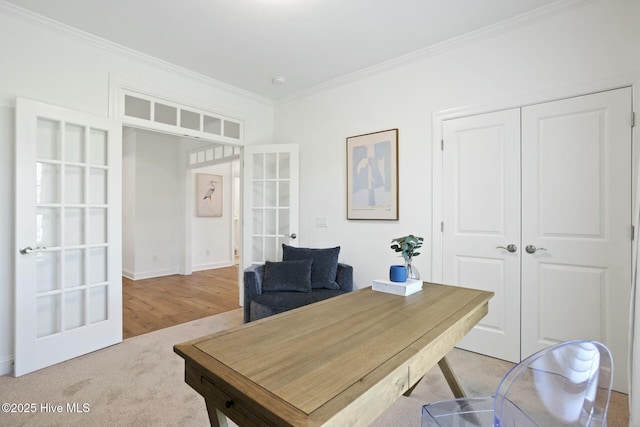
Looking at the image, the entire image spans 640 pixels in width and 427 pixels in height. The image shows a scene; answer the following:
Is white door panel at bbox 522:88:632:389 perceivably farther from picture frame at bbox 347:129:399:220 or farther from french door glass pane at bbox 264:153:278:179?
french door glass pane at bbox 264:153:278:179

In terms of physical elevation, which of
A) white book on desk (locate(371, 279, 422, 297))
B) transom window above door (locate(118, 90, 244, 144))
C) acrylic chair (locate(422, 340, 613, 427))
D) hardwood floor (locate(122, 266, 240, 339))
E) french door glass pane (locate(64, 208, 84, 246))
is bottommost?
hardwood floor (locate(122, 266, 240, 339))

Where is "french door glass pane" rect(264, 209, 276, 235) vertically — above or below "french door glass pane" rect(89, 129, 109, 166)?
below

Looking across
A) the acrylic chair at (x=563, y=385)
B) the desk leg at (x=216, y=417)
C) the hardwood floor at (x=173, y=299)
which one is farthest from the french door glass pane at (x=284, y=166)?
the acrylic chair at (x=563, y=385)

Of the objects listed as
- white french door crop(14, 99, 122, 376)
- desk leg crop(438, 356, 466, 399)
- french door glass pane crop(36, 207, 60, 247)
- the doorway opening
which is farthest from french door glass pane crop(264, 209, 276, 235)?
desk leg crop(438, 356, 466, 399)

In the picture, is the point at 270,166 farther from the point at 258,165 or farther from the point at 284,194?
the point at 284,194

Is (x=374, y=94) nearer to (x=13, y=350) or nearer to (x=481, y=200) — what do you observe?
(x=481, y=200)

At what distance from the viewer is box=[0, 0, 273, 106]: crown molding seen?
2.32m

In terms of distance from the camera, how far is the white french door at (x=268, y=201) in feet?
12.7

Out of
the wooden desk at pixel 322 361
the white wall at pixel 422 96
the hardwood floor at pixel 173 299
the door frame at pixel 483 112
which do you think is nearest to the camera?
the wooden desk at pixel 322 361

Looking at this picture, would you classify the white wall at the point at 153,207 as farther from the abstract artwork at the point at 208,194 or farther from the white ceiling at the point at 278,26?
the white ceiling at the point at 278,26

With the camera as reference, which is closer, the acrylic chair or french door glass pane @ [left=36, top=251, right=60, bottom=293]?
the acrylic chair

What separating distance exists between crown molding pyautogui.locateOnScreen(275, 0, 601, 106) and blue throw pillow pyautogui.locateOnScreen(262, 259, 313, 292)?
6.62 feet

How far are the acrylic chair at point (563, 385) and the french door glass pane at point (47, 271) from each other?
3063 millimetres

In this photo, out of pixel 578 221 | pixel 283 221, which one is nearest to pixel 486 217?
pixel 578 221
